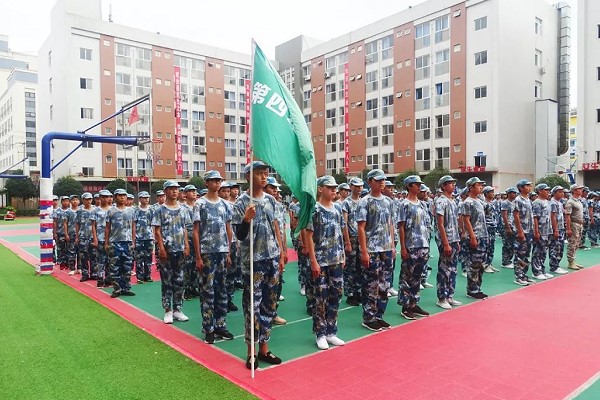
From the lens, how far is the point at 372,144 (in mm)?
38406

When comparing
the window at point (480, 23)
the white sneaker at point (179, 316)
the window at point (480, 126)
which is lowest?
the white sneaker at point (179, 316)

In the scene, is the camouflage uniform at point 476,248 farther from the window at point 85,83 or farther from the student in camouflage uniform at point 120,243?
the window at point 85,83

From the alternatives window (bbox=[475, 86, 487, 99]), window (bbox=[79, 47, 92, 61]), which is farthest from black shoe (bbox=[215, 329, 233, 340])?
window (bbox=[79, 47, 92, 61])

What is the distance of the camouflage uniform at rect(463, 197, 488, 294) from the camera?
7254mm

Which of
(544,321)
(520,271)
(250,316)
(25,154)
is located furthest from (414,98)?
(25,154)

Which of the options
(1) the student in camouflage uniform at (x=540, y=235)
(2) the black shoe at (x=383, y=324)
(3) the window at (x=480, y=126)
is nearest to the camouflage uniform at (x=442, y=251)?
(2) the black shoe at (x=383, y=324)

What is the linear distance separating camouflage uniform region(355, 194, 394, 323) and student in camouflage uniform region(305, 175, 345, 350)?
2.10 ft

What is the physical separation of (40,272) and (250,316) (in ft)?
25.5

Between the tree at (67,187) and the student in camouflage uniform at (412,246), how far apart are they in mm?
31717

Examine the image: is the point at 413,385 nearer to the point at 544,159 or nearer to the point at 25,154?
the point at 544,159

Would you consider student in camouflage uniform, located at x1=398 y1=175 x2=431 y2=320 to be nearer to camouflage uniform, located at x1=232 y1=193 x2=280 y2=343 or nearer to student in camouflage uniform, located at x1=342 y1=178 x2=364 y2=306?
student in camouflage uniform, located at x1=342 y1=178 x2=364 y2=306

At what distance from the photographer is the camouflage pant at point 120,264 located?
7.79 meters

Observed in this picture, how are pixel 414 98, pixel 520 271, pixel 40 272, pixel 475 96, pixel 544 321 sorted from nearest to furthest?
pixel 544 321 < pixel 520 271 < pixel 40 272 < pixel 475 96 < pixel 414 98

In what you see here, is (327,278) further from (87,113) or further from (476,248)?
(87,113)
